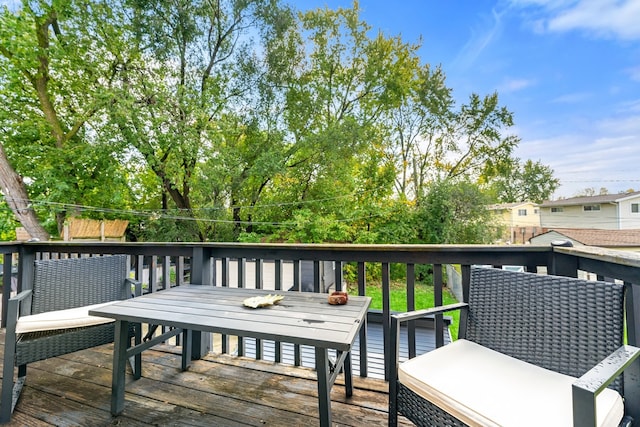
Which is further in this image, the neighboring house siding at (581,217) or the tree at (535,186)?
the tree at (535,186)

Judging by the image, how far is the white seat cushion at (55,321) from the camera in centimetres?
171

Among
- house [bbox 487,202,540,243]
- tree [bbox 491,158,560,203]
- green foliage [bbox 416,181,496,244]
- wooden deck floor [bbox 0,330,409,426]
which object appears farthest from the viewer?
tree [bbox 491,158,560,203]

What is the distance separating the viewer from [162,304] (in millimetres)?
1700

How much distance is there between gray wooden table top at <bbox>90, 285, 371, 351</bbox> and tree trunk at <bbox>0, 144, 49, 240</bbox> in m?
8.48

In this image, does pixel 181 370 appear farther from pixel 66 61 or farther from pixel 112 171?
pixel 66 61

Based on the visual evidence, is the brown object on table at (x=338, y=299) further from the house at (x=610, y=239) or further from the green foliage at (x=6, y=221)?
the green foliage at (x=6, y=221)

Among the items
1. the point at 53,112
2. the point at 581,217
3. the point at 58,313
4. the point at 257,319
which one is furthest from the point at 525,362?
the point at 581,217

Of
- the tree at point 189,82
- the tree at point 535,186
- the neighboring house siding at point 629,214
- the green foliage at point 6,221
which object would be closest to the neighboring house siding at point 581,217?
the neighboring house siding at point 629,214

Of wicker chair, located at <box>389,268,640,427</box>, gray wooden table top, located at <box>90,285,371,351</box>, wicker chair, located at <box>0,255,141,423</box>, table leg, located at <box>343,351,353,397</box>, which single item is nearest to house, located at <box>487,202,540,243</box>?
wicker chair, located at <box>389,268,640,427</box>

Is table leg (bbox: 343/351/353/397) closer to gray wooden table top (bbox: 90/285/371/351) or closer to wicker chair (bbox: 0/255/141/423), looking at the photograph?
gray wooden table top (bbox: 90/285/371/351)

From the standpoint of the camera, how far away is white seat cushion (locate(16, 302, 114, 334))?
1.71 meters

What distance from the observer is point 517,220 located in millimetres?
16938

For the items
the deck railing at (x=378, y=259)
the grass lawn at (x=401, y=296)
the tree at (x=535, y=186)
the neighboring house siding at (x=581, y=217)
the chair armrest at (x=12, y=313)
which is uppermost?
the tree at (x=535, y=186)

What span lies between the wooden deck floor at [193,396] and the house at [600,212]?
47.5 ft
